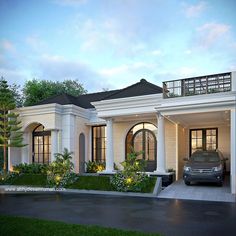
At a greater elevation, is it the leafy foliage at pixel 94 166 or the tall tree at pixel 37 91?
the tall tree at pixel 37 91

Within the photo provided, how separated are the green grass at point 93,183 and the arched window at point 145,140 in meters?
3.34

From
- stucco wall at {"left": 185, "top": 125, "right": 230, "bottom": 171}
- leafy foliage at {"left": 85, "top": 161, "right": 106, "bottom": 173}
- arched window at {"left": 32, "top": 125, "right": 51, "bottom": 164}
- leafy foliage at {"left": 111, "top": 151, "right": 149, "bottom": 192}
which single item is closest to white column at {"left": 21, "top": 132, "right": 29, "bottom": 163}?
arched window at {"left": 32, "top": 125, "right": 51, "bottom": 164}

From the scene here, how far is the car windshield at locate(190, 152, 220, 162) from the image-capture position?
497 inches

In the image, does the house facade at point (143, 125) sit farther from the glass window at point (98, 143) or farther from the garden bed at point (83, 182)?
the garden bed at point (83, 182)

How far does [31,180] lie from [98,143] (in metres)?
5.21

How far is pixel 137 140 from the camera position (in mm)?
16531

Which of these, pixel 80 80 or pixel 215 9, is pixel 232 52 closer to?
pixel 215 9

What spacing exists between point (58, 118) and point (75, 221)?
10261 millimetres

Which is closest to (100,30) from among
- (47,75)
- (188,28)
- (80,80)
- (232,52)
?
(188,28)

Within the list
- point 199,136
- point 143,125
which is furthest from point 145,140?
point 199,136

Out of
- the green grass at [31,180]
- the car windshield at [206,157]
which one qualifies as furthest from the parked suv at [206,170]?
the green grass at [31,180]

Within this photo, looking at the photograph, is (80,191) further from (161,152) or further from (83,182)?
(161,152)

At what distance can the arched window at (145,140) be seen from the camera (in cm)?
1583

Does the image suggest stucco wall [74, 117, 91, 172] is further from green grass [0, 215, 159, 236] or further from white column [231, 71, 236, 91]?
green grass [0, 215, 159, 236]
